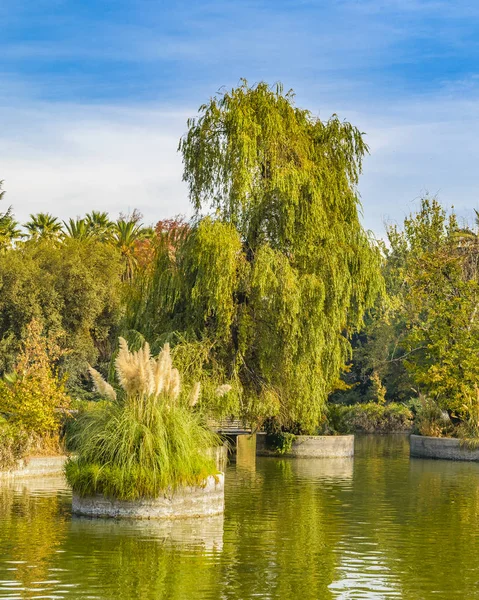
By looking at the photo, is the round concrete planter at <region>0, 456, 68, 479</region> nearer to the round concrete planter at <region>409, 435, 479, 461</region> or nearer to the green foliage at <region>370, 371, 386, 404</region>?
the round concrete planter at <region>409, 435, 479, 461</region>

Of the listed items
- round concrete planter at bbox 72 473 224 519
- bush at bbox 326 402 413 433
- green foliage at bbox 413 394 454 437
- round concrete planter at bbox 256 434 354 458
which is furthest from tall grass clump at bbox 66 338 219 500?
bush at bbox 326 402 413 433

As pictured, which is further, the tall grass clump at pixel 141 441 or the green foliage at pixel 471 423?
the green foliage at pixel 471 423

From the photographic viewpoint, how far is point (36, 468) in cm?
2403

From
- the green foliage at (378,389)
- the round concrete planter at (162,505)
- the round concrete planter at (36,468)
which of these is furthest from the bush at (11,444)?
the green foliage at (378,389)

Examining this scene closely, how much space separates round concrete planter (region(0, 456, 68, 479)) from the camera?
23375mm

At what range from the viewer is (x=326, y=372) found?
98.1 feet

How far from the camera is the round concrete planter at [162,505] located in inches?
667

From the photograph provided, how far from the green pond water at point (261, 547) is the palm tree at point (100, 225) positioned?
4122 cm

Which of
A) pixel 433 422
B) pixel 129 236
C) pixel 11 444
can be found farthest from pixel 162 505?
pixel 129 236

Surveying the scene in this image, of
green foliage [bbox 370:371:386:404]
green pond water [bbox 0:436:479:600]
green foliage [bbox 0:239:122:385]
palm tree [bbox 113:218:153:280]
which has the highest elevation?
palm tree [bbox 113:218:153:280]

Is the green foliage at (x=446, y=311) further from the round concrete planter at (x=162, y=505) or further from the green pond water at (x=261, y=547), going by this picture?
the round concrete planter at (x=162, y=505)

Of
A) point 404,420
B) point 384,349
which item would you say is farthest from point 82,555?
point 384,349

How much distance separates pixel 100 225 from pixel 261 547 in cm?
5446

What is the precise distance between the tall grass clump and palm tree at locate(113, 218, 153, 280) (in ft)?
133
